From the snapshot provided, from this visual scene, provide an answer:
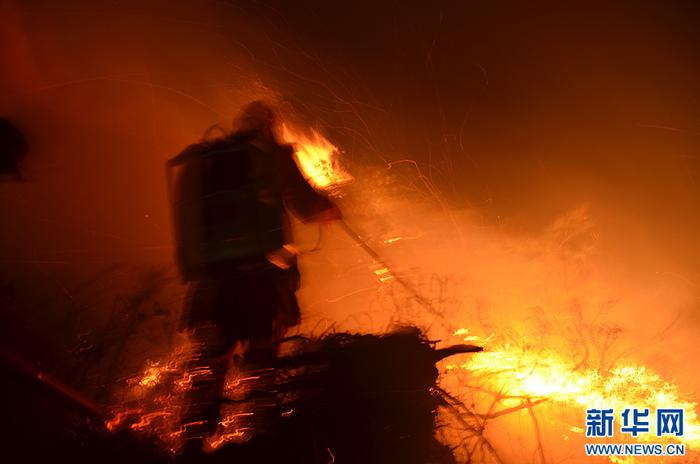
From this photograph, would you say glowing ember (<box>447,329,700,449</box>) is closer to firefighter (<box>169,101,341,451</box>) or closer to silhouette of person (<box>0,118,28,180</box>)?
firefighter (<box>169,101,341,451</box>)

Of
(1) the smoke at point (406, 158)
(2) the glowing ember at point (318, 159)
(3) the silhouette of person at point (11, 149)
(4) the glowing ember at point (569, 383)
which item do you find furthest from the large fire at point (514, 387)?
(3) the silhouette of person at point (11, 149)

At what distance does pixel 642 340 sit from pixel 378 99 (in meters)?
3.00

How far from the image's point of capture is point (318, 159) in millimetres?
3783

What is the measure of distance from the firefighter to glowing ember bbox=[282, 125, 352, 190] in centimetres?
70

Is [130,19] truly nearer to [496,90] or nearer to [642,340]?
[496,90]

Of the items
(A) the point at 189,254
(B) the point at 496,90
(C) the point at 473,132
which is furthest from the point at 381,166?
(A) the point at 189,254

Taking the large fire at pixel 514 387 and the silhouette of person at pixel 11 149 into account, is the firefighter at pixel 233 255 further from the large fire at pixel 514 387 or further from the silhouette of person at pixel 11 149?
the silhouette of person at pixel 11 149

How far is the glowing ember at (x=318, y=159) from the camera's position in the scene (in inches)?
146

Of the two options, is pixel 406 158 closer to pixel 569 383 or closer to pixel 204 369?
pixel 569 383

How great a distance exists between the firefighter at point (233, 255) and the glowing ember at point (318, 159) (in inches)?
27.6

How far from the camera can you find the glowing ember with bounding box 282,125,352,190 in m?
3.71

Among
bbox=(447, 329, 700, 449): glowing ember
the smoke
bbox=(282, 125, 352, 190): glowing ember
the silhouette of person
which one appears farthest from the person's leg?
the silhouette of person

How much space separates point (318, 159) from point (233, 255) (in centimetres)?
135

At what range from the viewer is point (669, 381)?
3223 millimetres
